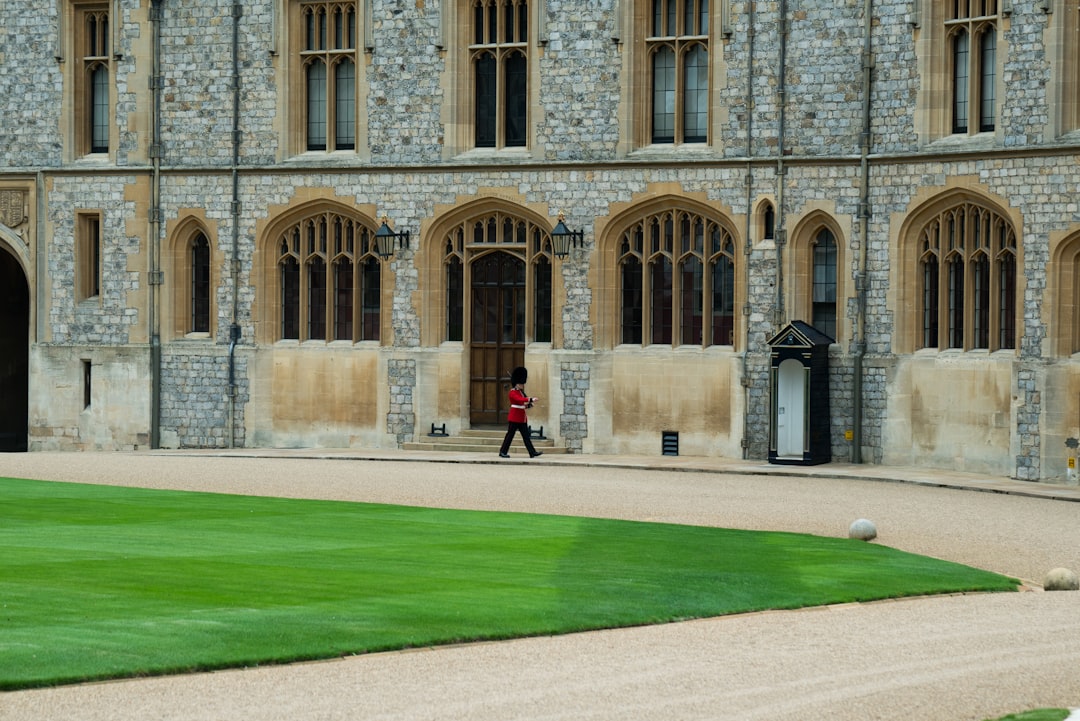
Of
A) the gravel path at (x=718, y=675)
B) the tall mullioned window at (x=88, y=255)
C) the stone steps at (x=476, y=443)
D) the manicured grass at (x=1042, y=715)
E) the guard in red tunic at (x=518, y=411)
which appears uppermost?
the tall mullioned window at (x=88, y=255)

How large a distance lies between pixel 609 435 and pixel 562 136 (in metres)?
4.56

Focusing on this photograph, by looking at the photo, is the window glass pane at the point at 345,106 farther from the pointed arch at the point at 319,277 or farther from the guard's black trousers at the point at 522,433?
the guard's black trousers at the point at 522,433

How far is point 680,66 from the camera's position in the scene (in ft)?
93.4

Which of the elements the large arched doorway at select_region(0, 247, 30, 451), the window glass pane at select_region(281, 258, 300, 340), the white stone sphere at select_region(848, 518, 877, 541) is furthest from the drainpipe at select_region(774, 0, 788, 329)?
the large arched doorway at select_region(0, 247, 30, 451)

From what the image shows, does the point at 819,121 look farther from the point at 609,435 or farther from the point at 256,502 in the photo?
the point at 256,502

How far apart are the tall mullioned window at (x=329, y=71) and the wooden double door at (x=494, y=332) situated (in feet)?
10.2

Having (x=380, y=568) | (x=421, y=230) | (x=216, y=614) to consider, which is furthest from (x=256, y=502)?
(x=421, y=230)

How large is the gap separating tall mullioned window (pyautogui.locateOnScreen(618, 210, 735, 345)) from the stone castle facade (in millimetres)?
47

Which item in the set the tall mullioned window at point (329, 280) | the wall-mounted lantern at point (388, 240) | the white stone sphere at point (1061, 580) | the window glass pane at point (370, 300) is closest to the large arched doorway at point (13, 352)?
the tall mullioned window at point (329, 280)

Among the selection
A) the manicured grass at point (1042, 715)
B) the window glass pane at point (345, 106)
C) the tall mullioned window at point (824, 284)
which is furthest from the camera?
the window glass pane at point (345, 106)

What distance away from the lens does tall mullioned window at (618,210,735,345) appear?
28.4 meters

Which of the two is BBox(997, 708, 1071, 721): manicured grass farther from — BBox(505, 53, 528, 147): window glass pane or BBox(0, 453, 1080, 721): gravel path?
BBox(505, 53, 528, 147): window glass pane

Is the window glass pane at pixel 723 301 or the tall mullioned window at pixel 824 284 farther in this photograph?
the window glass pane at pixel 723 301

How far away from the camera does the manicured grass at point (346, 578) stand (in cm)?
1130
